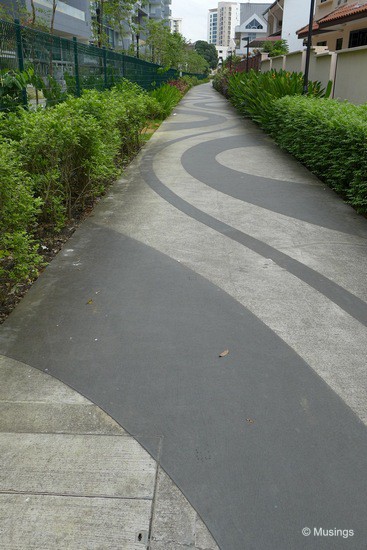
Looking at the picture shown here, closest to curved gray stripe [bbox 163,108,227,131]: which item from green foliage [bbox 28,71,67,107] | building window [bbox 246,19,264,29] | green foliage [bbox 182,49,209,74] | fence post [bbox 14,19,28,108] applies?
green foliage [bbox 28,71,67,107]

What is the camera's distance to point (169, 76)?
32.4 meters

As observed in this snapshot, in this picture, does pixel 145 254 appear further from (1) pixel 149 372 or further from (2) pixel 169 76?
(2) pixel 169 76

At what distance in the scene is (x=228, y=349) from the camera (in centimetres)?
347

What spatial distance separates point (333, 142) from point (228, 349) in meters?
5.25

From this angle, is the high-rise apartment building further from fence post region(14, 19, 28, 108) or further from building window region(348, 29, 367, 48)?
fence post region(14, 19, 28, 108)

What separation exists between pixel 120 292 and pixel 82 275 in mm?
558

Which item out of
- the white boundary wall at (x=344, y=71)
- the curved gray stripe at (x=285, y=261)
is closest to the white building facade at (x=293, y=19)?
the white boundary wall at (x=344, y=71)

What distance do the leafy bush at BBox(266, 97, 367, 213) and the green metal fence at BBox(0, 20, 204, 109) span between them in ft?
14.1

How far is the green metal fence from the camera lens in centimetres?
643

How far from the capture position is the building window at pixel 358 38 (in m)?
20.7

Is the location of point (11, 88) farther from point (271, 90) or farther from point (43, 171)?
point (271, 90)

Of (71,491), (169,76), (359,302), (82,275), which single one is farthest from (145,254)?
(169,76)

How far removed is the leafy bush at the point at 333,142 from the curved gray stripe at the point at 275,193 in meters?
0.28

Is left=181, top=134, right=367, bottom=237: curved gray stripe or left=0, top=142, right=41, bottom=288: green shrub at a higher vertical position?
left=0, top=142, right=41, bottom=288: green shrub
